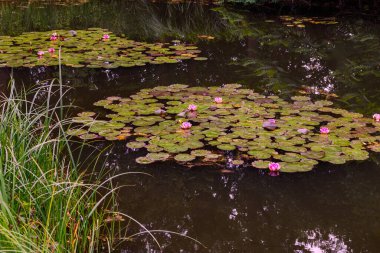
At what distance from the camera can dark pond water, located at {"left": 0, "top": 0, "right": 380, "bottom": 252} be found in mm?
2529

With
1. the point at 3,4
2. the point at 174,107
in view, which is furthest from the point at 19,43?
the point at 3,4

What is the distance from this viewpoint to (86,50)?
6.11 m

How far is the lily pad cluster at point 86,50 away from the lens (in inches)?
212

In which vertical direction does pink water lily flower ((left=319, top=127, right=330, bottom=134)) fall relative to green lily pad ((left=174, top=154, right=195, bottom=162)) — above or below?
above

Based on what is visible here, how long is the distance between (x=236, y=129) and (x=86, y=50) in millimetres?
3260

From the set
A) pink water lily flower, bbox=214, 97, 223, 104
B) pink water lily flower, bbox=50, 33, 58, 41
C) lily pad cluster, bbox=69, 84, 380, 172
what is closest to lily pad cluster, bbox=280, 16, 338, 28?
pink water lily flower, bbox=50, 33, 58, 41

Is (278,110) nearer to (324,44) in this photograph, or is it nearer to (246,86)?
(246,86)

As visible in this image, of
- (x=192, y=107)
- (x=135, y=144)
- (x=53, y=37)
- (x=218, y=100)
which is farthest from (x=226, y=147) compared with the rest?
(x=53, y=37)

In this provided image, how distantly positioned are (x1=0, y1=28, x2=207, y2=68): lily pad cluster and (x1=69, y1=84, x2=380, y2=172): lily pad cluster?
4.20 feet

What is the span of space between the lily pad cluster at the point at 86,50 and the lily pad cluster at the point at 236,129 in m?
1.28

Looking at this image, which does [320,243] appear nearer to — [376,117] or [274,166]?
[274,166]

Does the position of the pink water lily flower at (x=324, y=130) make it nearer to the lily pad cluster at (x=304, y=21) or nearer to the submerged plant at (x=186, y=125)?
the submerged plant at (x=186, y=125)

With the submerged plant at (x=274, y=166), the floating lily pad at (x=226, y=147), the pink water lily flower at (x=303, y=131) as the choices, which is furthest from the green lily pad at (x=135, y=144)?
the pink water lily flower at (x=303, y=131)

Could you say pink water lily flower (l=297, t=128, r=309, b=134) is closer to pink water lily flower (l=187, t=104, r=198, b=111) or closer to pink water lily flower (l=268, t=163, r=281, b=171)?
pink water lily flower (l=268, t=163, r=281, b=171)
